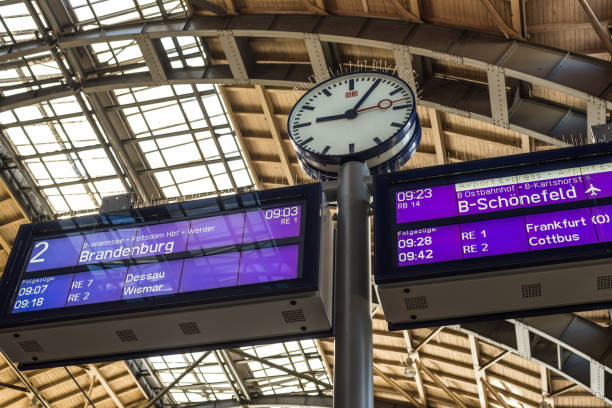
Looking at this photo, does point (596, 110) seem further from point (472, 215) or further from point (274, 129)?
point (274, 129)

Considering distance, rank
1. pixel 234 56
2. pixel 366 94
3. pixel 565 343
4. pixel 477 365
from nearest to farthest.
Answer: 1. pixel 366 94
2. pixel 234 56
3. pixel 565 343
4. pixel 477 365

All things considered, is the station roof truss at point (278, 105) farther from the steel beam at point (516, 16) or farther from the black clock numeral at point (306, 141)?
the black clock numeral at point (306, 141)

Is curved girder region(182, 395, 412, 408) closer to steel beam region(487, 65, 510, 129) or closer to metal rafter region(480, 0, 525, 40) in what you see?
steel beam region(487, 65, 510, 129)

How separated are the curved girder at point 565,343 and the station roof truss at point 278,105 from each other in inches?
1.9

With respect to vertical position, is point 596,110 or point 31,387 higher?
point 31,387

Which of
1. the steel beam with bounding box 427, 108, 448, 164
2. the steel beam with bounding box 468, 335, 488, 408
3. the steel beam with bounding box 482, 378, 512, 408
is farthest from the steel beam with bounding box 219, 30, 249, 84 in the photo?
the steel beam with bounding box 482, 378, 512, 408

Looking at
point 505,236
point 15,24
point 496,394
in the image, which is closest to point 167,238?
point 505,236

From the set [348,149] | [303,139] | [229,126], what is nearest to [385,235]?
[348,149]

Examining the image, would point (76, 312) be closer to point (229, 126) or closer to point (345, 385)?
point (345, 385)

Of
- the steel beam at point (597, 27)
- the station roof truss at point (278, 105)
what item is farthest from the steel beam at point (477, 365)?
the steel beam at point (597, 27)

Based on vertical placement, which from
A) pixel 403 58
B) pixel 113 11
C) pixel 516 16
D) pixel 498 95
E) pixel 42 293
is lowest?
pixel 42 293

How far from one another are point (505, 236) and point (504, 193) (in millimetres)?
541

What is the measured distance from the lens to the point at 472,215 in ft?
20.1

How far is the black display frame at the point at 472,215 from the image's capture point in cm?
554
